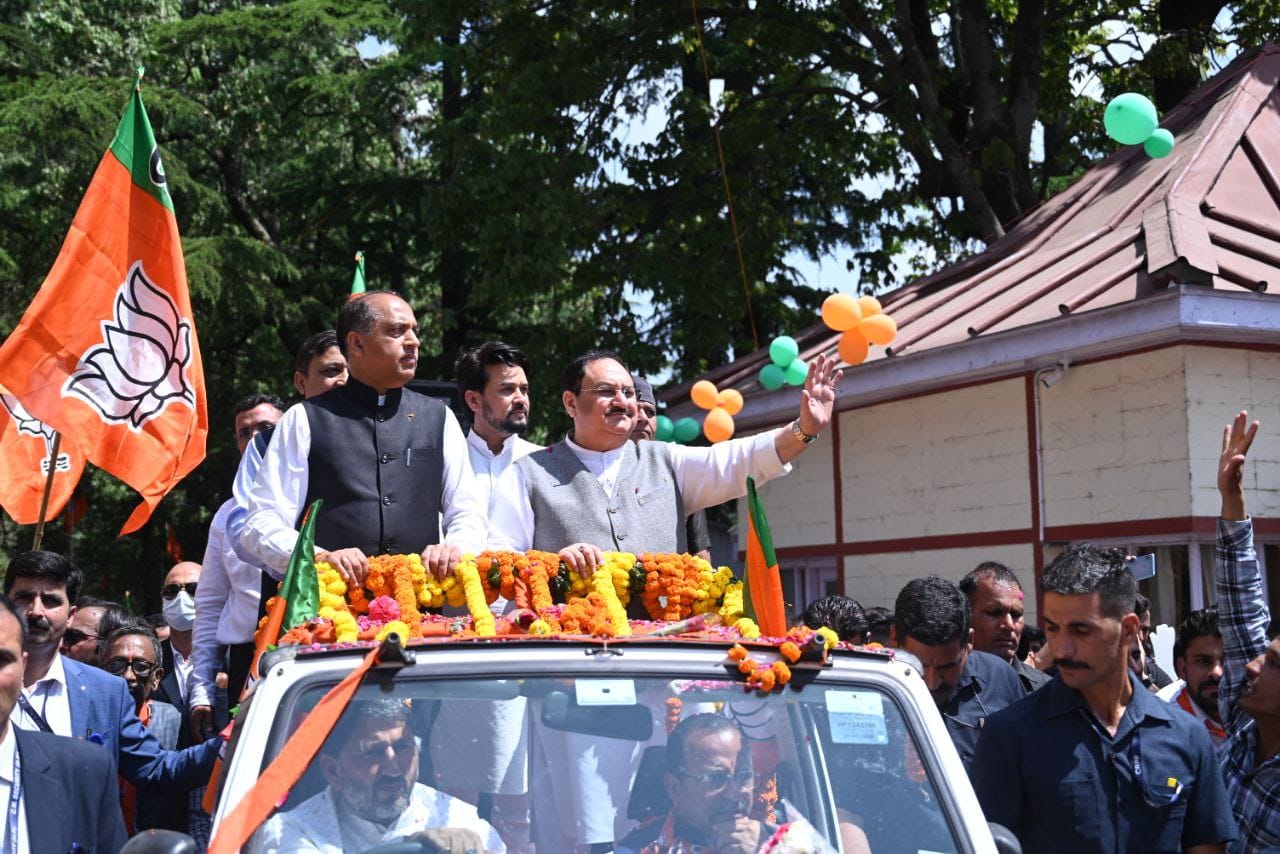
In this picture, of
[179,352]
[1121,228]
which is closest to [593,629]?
[179,352]

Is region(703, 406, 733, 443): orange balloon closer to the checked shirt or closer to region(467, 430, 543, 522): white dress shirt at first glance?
region(467, 430, 543, 522): white dress shirt

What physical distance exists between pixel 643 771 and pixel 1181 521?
7834 mm

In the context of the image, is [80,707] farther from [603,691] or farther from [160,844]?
[603,691]

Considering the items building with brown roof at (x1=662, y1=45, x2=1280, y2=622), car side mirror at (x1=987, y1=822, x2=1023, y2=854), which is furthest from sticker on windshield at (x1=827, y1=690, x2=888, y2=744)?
building with brown roof at (x1=662, y1=45, x2=1280, y2=622)

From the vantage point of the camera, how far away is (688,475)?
559 centimetres

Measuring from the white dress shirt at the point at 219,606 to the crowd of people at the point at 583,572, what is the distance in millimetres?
12

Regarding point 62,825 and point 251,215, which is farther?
point 251,215

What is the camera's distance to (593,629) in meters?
4.17

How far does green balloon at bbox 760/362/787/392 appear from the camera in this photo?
12.8 metres

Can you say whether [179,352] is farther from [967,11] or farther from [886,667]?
[967,11]

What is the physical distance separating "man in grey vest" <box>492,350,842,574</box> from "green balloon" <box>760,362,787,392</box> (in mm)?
7165

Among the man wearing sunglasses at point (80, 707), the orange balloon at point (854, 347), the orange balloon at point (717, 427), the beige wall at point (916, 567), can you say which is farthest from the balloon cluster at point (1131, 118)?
the man wearing sunglasses at point (80, 707)

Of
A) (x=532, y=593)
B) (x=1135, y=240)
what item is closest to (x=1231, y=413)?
(x=1135, y=240)

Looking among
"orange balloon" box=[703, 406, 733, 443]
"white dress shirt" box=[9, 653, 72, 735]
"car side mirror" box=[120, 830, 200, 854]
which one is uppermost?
"orange balloon" box=[703, 406, 733, 443]
